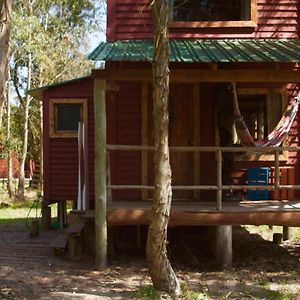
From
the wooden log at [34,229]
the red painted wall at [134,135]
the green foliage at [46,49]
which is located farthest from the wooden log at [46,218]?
the green foliage at [46,49]

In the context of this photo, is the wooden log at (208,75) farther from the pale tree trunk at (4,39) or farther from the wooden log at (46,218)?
the wooden log at (46,218)

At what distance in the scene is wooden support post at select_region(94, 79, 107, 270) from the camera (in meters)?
7.90

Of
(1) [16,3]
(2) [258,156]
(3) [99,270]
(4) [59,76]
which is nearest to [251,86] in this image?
(2) [258,156]

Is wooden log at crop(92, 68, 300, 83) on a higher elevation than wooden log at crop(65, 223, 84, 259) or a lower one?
higher

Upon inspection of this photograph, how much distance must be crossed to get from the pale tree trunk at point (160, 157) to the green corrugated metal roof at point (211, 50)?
1.59m

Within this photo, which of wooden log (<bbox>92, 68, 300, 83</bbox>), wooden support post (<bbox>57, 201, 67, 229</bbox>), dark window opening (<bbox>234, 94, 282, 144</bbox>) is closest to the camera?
wooden log (<bbox>92, 68, 300, 83</bbox>)

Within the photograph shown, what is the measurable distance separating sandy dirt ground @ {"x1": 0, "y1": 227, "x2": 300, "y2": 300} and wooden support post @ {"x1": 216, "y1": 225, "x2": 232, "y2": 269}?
0.19 meters

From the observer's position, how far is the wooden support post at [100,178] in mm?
7902

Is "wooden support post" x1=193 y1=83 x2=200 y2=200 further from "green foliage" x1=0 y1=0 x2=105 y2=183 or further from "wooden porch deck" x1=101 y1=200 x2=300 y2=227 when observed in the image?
"green foliage" x1=0 y1=0 x2=105 y2=183

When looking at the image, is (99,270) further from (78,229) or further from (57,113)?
(57,113)

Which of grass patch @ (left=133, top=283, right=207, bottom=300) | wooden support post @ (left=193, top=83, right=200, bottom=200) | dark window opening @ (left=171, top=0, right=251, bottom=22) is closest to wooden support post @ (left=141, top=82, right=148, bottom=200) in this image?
wooden support post @ (left=193, top=83, right=200, bottom=200)

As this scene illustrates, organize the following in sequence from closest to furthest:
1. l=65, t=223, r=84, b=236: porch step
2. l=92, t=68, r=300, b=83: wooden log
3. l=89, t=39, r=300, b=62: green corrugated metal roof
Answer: l=89, t=39, r=300, b=62: green corrugated metal roof
l=92, t=68, r=300, b=83: wooden log
l=65, t=223, r=84, b=236: porch step

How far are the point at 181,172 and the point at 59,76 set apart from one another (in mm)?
18443

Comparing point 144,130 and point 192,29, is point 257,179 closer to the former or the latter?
point 144,130
